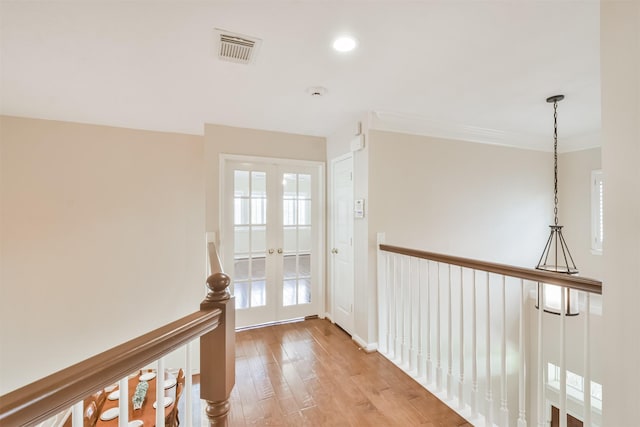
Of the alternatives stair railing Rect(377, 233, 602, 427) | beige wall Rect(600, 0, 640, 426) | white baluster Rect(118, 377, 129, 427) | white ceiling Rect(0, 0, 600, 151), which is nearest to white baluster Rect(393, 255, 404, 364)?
stair railing Rect(377, 233, 602, 427)

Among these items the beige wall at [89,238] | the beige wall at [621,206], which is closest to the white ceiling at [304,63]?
the beige wall at [89,238]

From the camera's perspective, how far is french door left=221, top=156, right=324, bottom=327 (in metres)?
3.37

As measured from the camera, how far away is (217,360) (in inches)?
43.4

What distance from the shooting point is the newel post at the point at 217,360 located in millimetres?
1083

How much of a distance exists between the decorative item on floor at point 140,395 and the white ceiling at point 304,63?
248 cm

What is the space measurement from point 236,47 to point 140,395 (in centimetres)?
273

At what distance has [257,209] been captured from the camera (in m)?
3.48

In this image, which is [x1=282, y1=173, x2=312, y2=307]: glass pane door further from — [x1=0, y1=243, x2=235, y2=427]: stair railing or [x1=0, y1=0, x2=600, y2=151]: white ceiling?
[x1=0, y1=243, x2=235, y2=427]: stair railing

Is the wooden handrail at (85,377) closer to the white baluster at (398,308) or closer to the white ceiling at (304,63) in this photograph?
the white ceiling at (304,63)

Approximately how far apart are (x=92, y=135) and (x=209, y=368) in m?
3.37

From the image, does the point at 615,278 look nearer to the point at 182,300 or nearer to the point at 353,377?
the point at 353,377

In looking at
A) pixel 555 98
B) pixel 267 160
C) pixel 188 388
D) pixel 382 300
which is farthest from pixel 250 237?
pixel 555 98

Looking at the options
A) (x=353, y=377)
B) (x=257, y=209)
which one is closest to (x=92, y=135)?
(x=257, y=209)

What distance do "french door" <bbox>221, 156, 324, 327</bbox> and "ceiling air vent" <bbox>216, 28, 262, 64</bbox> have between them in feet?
5.12
